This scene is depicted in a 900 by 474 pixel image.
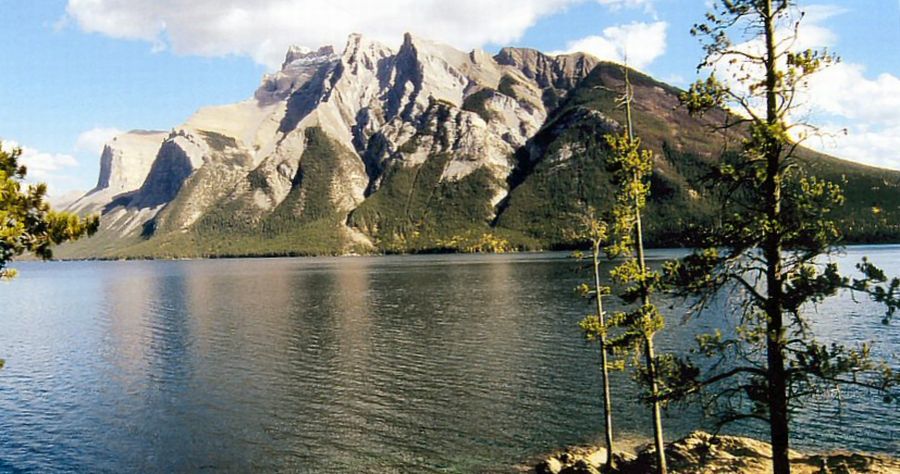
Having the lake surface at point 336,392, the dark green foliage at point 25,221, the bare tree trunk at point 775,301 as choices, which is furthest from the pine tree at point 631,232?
the dark green foliage at point 25,221

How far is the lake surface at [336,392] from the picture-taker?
41562mm

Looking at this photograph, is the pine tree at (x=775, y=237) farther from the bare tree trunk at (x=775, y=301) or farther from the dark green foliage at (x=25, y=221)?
the dark green foliage at (x=25, y=221)

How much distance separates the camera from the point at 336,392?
57.8m

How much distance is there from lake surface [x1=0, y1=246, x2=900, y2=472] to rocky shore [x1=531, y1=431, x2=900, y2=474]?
359 cm

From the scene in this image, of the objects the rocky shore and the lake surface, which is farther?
the lake surface

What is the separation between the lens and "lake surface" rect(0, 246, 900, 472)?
136ft

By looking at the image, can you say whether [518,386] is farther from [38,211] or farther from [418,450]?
[38,211]

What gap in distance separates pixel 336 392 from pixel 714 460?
36741 millimetres

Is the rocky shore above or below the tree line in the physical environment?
below

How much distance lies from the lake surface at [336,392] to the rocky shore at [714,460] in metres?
3.59

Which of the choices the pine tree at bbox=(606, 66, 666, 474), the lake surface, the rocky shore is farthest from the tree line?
the lake surface

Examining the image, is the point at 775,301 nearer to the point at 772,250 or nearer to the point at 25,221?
the point at 772,250

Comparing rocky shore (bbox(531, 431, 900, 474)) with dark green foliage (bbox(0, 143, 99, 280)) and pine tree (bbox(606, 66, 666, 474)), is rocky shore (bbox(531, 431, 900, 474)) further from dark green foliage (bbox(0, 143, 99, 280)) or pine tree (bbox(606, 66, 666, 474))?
dark green foliage (bbox(0, 143, 99, 280))

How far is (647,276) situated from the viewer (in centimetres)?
2473
